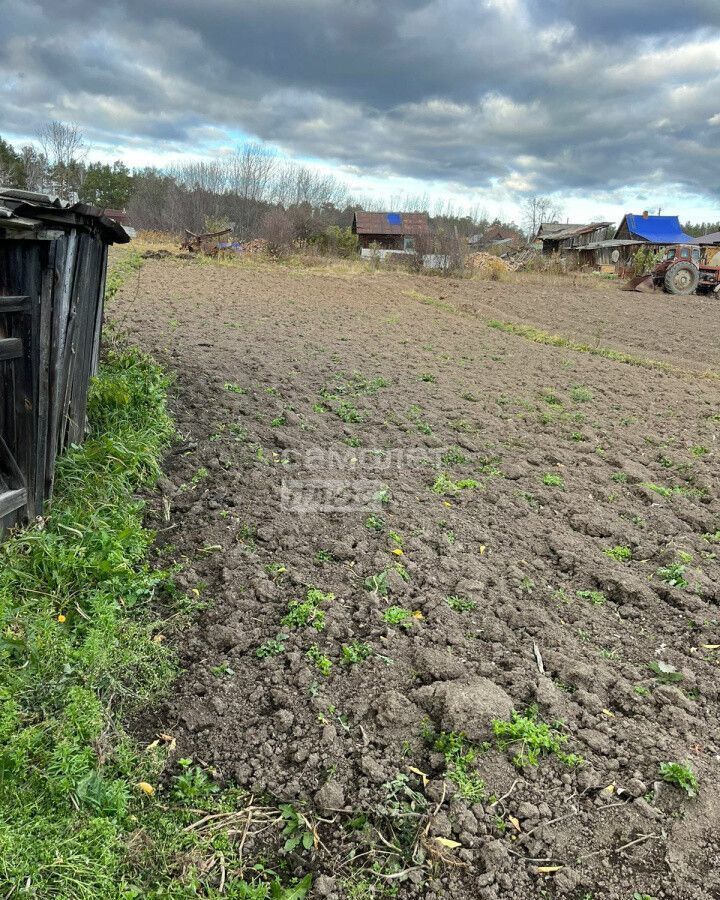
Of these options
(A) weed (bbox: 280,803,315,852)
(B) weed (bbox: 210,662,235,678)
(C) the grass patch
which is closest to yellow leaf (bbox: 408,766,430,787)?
(A) weed (bbox: 280,803,315,852)

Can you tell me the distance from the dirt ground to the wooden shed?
927 millimetres

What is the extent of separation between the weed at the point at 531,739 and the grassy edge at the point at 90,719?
1022 mm

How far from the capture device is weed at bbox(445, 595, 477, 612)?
3713mm

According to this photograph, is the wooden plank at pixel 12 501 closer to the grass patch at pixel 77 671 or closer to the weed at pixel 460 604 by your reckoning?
the grass patch at pixel 77 671

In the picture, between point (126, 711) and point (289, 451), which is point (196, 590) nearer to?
point (126, 711)

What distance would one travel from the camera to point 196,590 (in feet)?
12.4

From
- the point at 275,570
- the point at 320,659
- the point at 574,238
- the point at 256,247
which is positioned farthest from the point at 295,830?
the point at 574,238

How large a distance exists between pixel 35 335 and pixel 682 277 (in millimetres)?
24944

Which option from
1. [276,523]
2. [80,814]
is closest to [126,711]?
[80,814]

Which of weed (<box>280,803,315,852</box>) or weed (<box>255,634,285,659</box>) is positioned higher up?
weed (<box>255,634,285,659</box>)

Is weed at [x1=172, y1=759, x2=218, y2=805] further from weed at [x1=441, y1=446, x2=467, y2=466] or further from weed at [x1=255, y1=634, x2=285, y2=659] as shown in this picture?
weed at [x1=441, y1=446, x2=467, y2=466]

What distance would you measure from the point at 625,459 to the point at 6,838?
5656mm

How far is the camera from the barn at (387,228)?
51.5 meters

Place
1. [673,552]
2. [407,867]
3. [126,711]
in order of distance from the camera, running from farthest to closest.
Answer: [673,552] < [126,711] < [407,867]
